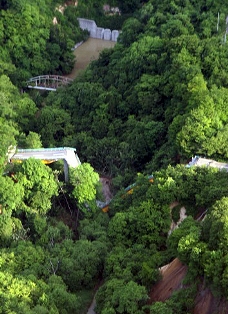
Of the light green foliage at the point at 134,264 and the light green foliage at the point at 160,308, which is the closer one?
the light green foliage at the point at 160,308

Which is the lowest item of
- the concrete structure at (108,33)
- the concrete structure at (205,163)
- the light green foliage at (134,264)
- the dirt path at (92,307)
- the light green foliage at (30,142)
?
the dirt path at (92,307)

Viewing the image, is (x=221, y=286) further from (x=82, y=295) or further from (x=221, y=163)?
(x=221, y=163)

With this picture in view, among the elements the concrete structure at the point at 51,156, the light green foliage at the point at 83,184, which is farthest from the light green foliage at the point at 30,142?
the light green foliage at the point at 83,184

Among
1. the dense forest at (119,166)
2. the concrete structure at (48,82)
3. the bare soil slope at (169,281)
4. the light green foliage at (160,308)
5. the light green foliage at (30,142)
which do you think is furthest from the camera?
the concrete structure at (48,82)

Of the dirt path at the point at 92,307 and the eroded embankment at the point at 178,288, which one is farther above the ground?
the eroded embankment at the point at 178,288

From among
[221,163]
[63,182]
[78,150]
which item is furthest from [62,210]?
[221,163]

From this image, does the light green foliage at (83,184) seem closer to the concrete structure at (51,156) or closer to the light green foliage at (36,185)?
the concrete structure at (51,156)

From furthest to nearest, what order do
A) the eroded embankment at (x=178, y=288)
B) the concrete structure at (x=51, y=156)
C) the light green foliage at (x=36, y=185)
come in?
the concrete structure at (x=51, y=156) → the light green foliage at (x=36, y=185) → the eroded embankment at (x=178, y=288)
